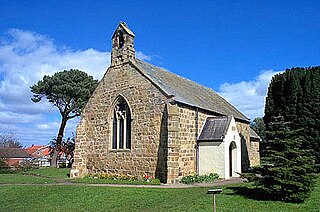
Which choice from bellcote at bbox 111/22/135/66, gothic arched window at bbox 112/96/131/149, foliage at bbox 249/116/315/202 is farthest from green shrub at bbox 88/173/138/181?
foliage at bbox 249/116/315/202

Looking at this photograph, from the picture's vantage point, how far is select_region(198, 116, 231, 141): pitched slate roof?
75.3ft

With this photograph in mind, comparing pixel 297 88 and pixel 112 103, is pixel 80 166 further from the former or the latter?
pixel 297 88

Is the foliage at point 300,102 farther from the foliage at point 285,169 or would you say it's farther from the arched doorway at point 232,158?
the foliage at point 285,169

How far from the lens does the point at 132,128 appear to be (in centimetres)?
2308

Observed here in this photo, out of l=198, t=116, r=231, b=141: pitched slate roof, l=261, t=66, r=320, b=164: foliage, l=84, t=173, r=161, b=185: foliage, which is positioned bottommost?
l=84, t=173, r=161, b=185: foliage

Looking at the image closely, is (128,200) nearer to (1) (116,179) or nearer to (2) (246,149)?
(1) (116,179)

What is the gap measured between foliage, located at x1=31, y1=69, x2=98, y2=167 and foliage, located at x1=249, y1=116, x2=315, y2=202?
36376 millimetres

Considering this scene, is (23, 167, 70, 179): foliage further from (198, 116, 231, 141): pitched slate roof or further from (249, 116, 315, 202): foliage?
(249, 116, 315, 202): foliage

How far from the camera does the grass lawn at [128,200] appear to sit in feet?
42.1

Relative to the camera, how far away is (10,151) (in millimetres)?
76000

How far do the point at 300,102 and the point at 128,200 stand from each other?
21.7 metres

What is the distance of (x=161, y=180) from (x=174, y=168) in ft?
4.56

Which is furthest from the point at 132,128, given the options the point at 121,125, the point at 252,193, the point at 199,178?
the point at 252,193

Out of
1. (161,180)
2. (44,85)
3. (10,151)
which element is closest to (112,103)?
(161,180)
